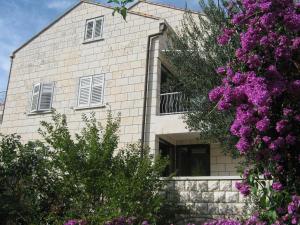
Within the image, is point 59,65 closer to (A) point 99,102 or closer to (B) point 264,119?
(A) point 99,102

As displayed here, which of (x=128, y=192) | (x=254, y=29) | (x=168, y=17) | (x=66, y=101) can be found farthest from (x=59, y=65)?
(x=254, y=29)

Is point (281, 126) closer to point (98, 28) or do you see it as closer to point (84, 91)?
point (84, 91)

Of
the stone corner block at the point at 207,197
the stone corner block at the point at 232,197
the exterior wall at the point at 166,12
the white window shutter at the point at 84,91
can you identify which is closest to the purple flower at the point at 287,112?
the stone corner block at the point at 232,197

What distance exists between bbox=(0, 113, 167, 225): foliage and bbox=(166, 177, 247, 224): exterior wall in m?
0.99

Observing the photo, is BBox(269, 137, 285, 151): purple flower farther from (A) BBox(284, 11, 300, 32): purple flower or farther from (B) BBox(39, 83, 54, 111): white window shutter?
(B) BBox(39, 83, 54, 111): white window shutter

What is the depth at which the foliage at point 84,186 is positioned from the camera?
29.6 ft

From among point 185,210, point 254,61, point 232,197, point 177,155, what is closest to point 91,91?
point 177,155

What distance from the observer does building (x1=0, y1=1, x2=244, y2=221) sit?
46.7ft

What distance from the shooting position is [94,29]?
16.7 m

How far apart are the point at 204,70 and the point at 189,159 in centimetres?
513

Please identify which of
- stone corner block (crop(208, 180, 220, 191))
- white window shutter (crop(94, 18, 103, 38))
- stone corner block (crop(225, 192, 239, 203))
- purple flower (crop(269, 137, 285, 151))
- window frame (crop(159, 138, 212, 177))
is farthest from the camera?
white window shutter (crop(94, 18, 103, 38))

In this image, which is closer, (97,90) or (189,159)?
(97,90)

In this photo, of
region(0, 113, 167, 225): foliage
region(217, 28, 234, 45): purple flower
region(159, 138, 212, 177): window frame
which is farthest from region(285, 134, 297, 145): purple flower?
region(159, 138, 212, 177): window frame

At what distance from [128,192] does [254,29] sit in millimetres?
4723
